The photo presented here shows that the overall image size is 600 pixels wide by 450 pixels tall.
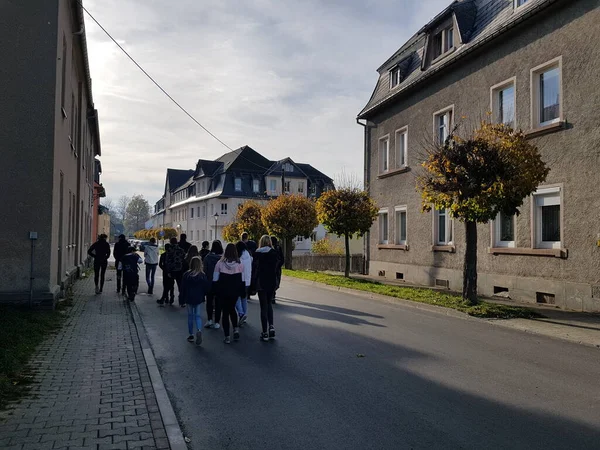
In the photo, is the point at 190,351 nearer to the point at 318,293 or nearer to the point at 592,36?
the point at 318,293

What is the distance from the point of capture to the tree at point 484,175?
38.7ft

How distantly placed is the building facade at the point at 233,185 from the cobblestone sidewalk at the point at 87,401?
48703 mm

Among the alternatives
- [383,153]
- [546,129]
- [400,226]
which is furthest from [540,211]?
[383,153]

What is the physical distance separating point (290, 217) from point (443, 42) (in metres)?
12.0

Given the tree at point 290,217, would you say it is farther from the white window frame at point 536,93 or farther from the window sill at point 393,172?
the white window frame at point 536,93

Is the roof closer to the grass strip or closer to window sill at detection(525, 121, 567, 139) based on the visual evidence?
window sill at detection(525, 121, 567, 139)

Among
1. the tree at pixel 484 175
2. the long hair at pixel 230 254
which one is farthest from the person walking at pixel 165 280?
the tree at pixel 484 175

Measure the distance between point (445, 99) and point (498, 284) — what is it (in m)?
6.99

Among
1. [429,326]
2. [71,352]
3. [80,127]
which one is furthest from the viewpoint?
[80,127]

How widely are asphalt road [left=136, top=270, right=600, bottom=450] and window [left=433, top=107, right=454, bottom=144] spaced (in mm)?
9999

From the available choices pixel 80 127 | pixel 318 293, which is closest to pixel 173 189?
pixel 80 127

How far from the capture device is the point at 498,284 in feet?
50.8

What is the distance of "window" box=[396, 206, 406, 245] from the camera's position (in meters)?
22.1

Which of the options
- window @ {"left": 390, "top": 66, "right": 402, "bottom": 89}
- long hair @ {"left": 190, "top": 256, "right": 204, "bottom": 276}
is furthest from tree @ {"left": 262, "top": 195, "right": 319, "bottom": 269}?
long hair @ {"left": 190, "top": 256, "right": 204, "bottom": 276}
